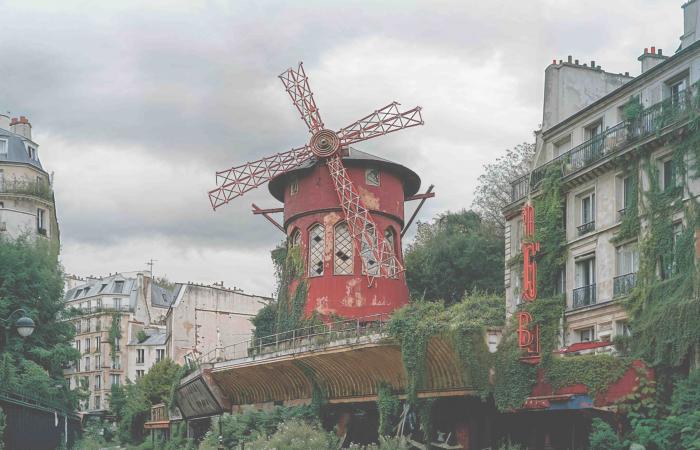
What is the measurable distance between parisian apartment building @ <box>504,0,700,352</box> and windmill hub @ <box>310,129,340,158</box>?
13.1m

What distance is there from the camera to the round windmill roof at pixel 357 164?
48000 mm

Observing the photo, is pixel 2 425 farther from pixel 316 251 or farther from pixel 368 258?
pixel 368 258

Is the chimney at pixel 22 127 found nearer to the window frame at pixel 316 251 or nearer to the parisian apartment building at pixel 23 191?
the parisian apartment building at pixel 23 191

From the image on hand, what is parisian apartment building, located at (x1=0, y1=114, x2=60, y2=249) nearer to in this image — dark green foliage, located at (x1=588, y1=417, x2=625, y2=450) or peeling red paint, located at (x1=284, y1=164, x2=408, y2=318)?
peeling red paint, located at (x1=284, y1=164, x2=408, y2=318)

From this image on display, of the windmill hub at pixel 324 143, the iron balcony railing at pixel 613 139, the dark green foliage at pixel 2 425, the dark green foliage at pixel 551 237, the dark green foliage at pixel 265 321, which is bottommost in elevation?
the dark green foliage at pixel 2 425

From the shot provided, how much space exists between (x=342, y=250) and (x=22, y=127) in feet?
77.5

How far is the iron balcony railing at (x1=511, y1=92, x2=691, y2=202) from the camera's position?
28.5 m

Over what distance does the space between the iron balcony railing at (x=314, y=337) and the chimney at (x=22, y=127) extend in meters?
19.1

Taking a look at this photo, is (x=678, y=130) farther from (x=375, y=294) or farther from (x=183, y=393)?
(x=183, y=393)

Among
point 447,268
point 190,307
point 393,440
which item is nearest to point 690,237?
point 393,440

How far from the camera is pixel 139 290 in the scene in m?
90.4

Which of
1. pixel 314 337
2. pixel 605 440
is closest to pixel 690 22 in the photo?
pixel 605 440

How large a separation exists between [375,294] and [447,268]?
19.0ft

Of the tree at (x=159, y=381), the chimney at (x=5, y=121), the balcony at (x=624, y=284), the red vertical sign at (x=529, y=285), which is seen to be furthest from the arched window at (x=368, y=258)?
the chimney at (x=5, y=121)
